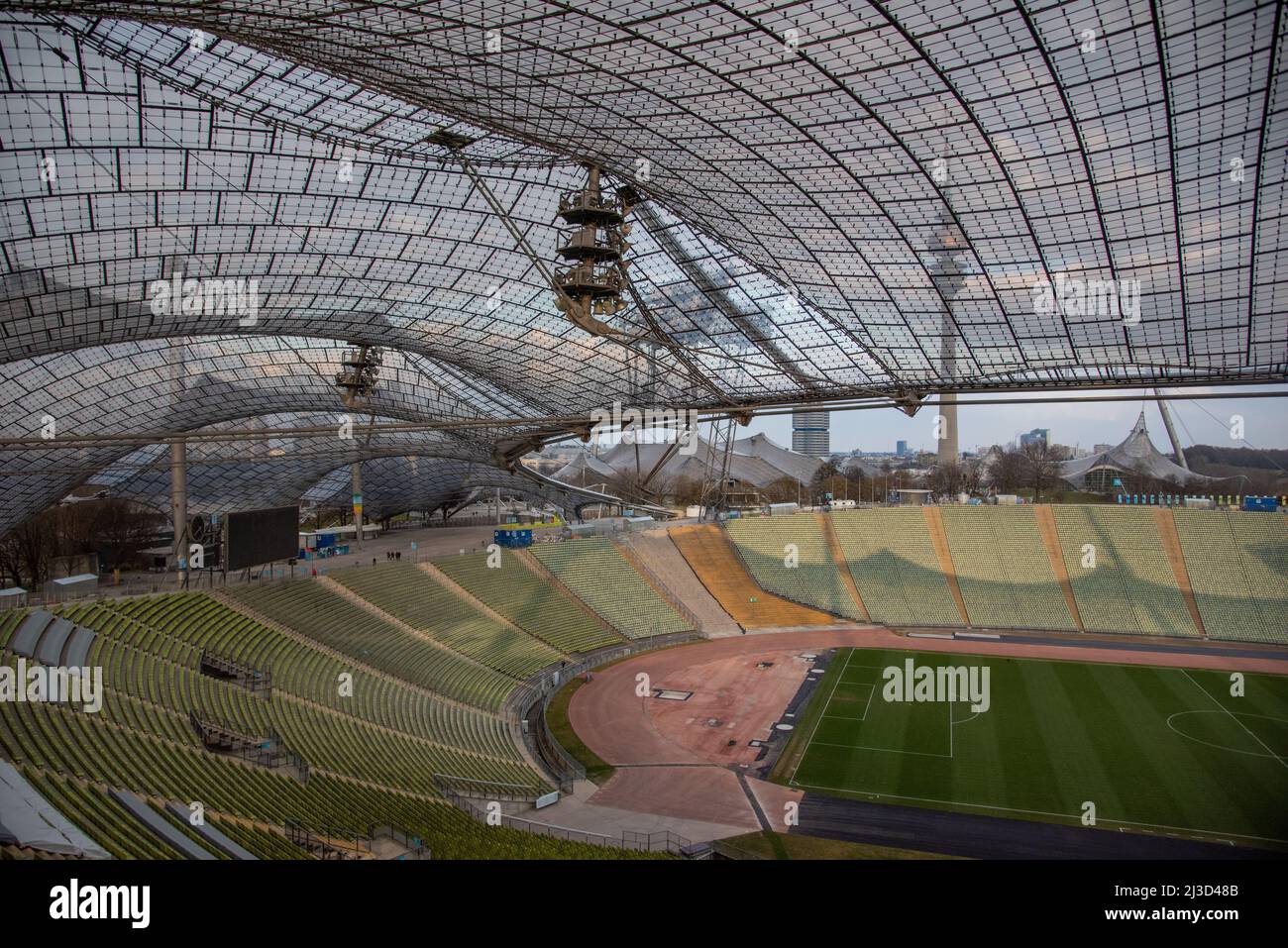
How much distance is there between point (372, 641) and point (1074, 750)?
31.3m

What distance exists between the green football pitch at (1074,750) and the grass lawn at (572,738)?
22.3ft

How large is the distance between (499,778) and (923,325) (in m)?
27.9

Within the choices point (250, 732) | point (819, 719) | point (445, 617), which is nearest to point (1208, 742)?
point (819, 719)

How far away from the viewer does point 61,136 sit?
24484mm

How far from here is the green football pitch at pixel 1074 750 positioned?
2748cm

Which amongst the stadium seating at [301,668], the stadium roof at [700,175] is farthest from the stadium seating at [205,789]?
the stadium roof at [700,175]

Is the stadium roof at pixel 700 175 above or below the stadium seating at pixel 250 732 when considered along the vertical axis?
above

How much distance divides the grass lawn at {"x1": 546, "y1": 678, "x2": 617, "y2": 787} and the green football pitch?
678 cm

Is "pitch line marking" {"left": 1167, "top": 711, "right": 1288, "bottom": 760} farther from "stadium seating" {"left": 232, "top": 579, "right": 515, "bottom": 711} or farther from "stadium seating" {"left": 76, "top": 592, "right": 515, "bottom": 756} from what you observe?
"stadium seating" {"left": 232, "top": 579, "right": 515, "bottom": 711}

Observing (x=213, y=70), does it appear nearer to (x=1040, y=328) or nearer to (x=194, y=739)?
(x=194, y=739)

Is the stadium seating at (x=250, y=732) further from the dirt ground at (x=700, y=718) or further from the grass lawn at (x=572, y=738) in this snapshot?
the dirt ground at (x=700, y=718)

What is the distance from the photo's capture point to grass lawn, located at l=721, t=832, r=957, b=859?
950 inches

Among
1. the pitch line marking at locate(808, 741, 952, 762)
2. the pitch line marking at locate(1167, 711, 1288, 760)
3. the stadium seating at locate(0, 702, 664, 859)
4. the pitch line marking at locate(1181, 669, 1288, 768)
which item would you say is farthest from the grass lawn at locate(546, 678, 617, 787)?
the pitch line marking at locate(1181, 669, 1288, 768)

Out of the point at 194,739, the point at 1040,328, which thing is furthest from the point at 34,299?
the point at 1040,328
